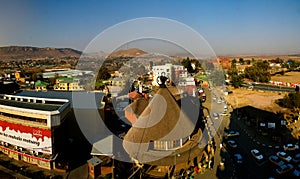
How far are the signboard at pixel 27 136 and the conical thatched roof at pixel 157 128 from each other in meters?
4.35

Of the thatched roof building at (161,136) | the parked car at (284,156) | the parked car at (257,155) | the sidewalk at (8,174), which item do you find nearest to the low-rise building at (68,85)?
the sidewalk at (8,174)

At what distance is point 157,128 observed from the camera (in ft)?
39.7

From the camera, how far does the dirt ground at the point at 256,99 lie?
27547 millimetres

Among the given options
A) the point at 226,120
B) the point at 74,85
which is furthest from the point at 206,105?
the point at 74,85

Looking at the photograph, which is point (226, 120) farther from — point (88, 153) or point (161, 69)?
point (161, 69)

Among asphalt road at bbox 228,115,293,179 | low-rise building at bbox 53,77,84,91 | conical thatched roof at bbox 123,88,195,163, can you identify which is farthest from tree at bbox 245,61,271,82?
conical thatched roof at bbox 123,88,195,163

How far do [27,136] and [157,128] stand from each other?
7.49m

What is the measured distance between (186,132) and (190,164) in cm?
186

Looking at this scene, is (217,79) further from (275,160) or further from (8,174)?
(8,174)

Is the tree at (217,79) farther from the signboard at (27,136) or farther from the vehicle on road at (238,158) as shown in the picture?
the signboard at (27,136)

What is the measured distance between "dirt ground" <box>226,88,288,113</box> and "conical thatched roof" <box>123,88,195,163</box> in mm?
16919

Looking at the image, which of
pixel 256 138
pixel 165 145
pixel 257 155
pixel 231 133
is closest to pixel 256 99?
pixel 256 138

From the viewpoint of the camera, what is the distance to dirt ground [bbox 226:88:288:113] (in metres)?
27.5

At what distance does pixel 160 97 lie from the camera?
13586 mm
